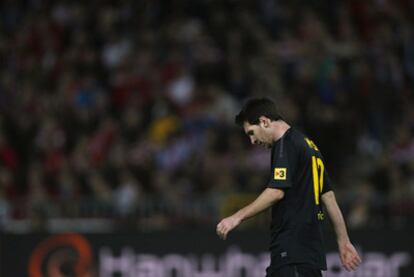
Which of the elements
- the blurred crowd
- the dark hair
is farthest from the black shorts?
the blurred crowd

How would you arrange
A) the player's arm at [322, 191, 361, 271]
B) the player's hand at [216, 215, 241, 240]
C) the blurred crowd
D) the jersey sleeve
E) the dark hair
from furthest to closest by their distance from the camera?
the blurred crowd < the player's arm at [322, 191, 361, 271] < the dark hair < the jersey sleeve < the player's hand at [216, 215, 241, 240]

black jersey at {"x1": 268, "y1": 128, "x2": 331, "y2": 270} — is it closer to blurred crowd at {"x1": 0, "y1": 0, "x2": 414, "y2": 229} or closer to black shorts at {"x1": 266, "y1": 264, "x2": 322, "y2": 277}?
black shorts at {"x1": 266, "y1": 264, "x2": 322, "y2": 277}

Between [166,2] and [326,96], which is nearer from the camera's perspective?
[326,96]

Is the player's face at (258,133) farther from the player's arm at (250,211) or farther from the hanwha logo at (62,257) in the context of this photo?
the hanwha logo at (62,257)

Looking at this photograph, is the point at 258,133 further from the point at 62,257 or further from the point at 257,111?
the point at 62,257

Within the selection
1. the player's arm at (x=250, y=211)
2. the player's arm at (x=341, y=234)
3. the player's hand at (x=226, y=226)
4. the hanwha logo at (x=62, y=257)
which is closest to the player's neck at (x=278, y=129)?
the player's arm at (x=250, y=211)

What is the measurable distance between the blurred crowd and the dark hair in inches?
239

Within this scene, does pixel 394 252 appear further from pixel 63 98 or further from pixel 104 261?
pixel 63 98

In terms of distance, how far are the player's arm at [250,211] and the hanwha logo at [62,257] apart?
6664mm

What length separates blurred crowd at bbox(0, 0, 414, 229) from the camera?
1382cm

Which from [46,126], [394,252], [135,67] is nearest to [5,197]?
[46,126]

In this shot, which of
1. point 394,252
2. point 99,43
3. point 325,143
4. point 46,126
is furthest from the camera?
Result: point 99,43

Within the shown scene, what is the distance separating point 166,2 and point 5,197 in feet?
16.2

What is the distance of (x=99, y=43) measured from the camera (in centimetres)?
1725
